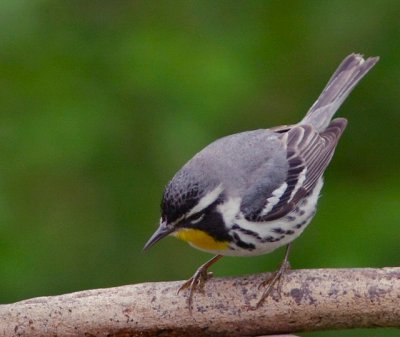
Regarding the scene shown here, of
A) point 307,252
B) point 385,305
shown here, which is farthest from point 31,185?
point 385,305

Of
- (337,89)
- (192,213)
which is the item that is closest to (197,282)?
(192,213)

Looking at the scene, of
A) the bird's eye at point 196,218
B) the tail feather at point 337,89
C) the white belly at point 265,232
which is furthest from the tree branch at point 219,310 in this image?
the tail feather at point 337,89

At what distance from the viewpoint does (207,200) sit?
4.74 metres

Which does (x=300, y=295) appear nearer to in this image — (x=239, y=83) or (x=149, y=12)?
(x=239, y=83)

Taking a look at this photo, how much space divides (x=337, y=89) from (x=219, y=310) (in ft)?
5.97

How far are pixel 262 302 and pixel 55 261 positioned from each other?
2243mm

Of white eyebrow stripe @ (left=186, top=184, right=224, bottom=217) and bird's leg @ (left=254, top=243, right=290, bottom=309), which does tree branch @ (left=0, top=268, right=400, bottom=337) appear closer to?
bird's leg @ (left=254, top=243, right=290, bottom=309)

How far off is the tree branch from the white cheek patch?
0.34 meters

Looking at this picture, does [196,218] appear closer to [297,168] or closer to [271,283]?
[271,283]

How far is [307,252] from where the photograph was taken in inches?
244

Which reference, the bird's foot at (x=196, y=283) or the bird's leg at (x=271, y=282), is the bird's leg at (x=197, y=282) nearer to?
the bird's foot at (x=196, y=283)

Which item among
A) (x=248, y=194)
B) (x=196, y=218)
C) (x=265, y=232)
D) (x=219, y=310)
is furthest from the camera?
(x=248, y=194)

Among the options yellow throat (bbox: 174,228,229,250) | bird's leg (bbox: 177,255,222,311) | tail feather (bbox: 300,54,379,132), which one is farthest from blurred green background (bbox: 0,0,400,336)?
yellow throat (bbox: 174,228,229,250)

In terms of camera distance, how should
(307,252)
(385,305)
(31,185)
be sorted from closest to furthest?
(385,305) → (307,252) → (31,185)
